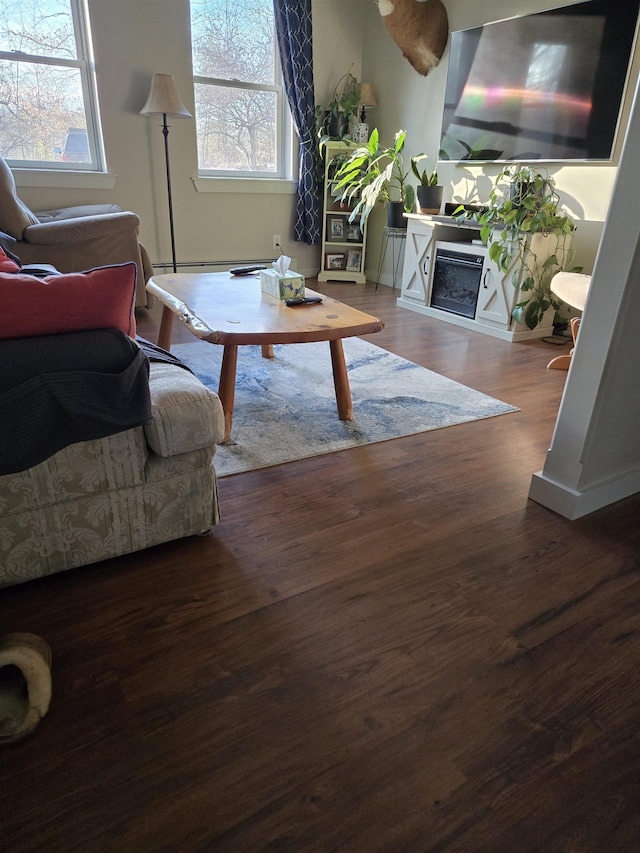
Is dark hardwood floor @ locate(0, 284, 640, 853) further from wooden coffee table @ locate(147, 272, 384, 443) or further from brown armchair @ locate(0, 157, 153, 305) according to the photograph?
brown armchair @ locate(0, 157, 153, 305)

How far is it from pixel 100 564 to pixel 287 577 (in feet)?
1.61

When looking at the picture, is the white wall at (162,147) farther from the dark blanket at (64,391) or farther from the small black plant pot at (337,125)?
the dark blanket at (64,391)

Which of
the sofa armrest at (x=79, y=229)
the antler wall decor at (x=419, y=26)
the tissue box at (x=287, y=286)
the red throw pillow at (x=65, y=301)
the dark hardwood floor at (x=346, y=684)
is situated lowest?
the dark hardwood floor at (x=346, y=684)

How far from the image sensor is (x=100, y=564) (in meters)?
1.48

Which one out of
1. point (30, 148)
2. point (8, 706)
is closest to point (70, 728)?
point (8, 706)

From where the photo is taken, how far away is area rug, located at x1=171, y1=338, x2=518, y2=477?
2.15 metres

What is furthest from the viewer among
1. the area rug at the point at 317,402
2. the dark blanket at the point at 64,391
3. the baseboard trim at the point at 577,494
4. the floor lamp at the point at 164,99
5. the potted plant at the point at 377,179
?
the potted plant at the point at 377,179

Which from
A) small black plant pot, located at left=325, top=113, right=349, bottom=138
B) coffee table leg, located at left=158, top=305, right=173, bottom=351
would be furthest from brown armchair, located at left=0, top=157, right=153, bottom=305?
small black plant pot, located at left=325, top=113, right=349, bottom=138

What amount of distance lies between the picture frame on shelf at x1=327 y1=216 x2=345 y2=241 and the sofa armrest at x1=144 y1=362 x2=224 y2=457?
403 cm

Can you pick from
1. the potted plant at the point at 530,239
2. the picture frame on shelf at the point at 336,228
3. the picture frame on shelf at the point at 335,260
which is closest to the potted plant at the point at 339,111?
the picture frame on shelf at the point at 336,228

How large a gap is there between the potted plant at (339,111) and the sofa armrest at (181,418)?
397 centimetres

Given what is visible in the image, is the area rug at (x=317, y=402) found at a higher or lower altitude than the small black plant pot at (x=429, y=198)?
lower

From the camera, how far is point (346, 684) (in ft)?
3.79

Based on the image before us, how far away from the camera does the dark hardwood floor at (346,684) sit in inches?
35.8
